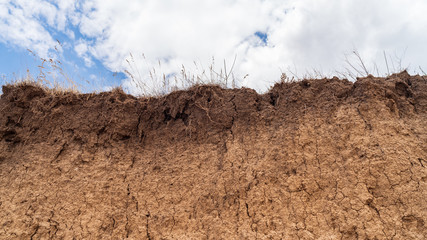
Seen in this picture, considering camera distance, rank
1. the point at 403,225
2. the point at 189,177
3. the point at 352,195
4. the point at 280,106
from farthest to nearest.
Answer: the point at 280,106 → the point at 189,177 → the point at 352,195 → the point at 403,225

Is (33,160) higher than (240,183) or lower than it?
higher

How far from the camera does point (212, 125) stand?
13.7ft

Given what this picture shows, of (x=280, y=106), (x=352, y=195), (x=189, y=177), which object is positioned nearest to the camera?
(x=352, y=195)

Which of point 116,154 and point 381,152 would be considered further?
point 116,154

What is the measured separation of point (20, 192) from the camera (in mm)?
3762

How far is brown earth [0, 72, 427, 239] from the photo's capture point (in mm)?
3072

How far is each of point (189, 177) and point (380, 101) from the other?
2.77m

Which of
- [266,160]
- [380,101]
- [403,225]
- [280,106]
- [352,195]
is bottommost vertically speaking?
[403,225]

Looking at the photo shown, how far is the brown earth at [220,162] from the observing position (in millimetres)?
3072

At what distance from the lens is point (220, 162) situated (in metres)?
3.78

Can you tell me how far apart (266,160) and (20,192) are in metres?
3.39

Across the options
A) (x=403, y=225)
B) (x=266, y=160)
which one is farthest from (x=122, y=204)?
(x=403, y=225)

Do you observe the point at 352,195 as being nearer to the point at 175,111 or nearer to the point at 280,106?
the point at 280,106

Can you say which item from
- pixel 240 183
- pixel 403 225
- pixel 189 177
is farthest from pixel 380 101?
pixel 189 177
